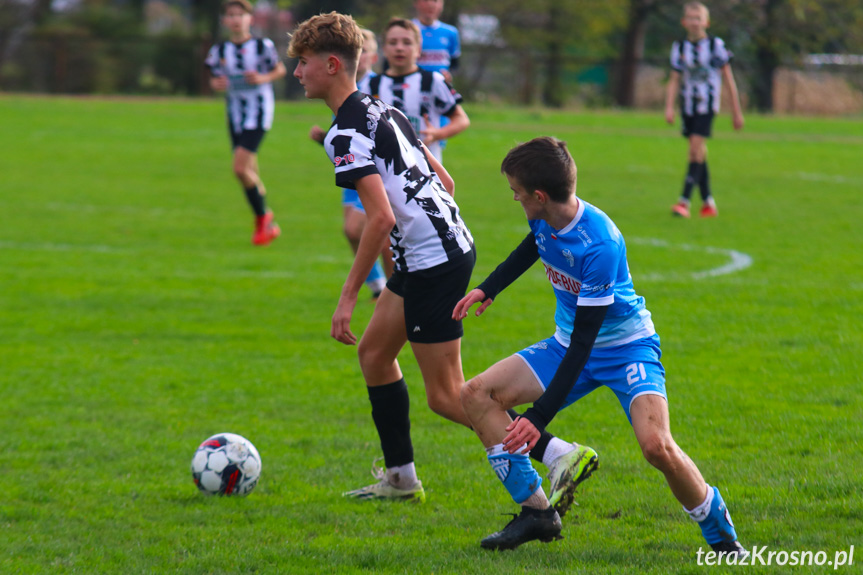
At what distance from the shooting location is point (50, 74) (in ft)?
119

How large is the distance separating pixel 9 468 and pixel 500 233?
24.8 ft

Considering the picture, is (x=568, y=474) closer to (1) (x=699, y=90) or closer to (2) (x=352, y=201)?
(2) (x=352, y=201)

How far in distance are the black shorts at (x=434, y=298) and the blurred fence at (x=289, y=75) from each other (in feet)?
100

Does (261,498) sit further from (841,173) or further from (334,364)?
(841,173)

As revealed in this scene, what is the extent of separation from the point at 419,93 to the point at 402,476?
14.3ft

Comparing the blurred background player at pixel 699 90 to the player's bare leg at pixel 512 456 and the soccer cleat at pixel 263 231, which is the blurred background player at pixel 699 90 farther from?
the player's bare leg at pixel 512 456

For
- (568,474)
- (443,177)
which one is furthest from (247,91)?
(568,474)

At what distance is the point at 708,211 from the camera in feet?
43.1

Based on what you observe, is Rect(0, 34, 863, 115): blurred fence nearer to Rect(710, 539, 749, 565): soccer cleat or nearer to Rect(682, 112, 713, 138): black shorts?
Rect(682, 112, 713, 138): black shorts

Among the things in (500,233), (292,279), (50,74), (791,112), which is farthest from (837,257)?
(50,74)

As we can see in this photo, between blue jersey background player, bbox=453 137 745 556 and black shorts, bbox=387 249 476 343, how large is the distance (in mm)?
189

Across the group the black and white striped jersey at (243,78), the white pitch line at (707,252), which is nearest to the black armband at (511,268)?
the white pitch line at (707,252)

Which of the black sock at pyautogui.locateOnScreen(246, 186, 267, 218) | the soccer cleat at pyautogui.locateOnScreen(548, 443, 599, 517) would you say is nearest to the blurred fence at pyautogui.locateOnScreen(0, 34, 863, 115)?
the black sock at pyautogui.locateOnScreen(246, 186, 267, 218)

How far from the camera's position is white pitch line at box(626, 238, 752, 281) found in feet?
30.9
